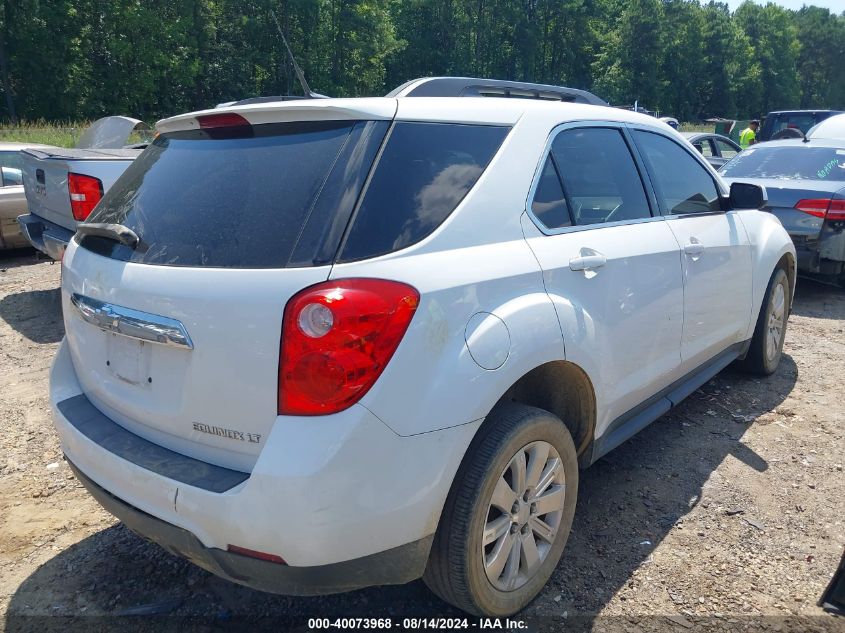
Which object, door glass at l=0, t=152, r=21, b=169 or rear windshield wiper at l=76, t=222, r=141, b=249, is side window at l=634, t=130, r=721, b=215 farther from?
door glass at l=0, t=152, r=21, b=169

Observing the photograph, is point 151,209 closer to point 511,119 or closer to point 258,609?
point 511,119

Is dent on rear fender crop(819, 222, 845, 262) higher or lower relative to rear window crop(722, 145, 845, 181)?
lower

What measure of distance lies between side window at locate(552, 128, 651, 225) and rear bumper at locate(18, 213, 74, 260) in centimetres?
494

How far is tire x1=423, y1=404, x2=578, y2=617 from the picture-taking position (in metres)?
2.16

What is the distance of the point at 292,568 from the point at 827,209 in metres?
6.87

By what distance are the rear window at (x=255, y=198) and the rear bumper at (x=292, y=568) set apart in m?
0.84

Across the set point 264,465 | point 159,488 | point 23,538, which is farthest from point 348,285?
point 23,538

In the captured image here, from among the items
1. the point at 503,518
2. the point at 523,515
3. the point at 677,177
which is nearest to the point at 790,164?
the point at 677,177

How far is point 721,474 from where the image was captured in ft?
11.8

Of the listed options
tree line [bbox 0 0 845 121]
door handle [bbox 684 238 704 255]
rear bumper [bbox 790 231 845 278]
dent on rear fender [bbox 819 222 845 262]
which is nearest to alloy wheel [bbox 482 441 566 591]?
door handle [bbox 684 238 704 255]

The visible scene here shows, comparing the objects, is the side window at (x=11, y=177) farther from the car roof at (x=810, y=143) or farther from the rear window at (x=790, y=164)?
the car roof at (x=810, y=143)

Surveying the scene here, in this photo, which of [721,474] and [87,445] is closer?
[87,445]

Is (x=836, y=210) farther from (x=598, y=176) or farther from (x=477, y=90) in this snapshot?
(x=477, y=90)

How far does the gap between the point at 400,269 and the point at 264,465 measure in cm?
68
